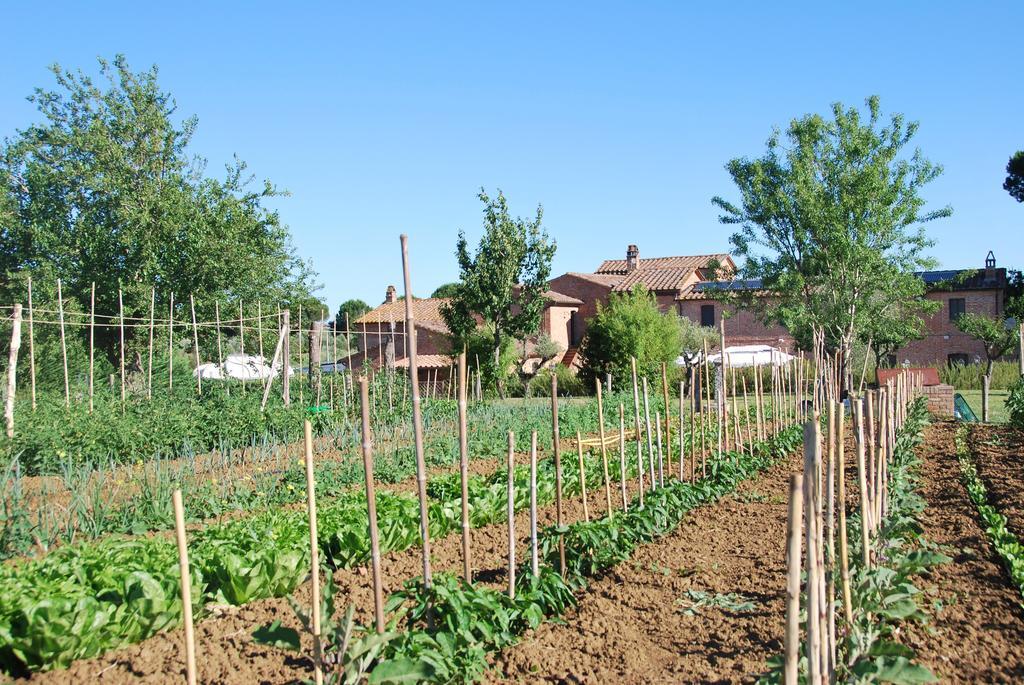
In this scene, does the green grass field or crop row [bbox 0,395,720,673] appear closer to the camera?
crop row [bbox 0,395,720,673]

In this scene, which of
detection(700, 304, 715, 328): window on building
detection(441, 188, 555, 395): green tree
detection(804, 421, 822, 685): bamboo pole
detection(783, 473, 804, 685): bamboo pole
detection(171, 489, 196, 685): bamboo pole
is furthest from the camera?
detection(700, 304, 715, 328): window on building

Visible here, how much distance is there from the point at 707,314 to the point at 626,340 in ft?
52.2

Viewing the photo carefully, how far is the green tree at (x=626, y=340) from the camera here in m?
26.1

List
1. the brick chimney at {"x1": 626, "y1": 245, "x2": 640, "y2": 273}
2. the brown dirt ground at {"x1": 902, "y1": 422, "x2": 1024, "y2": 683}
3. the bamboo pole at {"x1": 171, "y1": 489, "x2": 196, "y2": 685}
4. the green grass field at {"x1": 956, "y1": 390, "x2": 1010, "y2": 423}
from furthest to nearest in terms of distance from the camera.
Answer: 1. the brick chimney at {"x1": 626, "y1": 245, "x2": 640, "y2": 273}
2. the green grass field at {"x1": 956, "y1": 390, "x2": 1010, "y2": 423}
3. the brown dirt ground at {"x1": 902, "y1": 422, "x2": 1024, "y2": 683}
4. the bamboo pole at {"x1": 171, "y1": 489, "x2": 196, "y2": 685}

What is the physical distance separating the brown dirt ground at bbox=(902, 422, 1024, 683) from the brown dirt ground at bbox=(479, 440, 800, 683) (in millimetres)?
796

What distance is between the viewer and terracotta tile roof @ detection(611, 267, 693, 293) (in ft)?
136

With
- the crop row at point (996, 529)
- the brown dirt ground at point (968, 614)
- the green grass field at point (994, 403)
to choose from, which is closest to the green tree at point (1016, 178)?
the green grass field at point (994, 403)

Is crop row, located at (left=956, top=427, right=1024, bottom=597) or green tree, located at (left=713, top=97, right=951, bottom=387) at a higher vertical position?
green tree, located at (left=713, top=97, right=951, bottom=387)

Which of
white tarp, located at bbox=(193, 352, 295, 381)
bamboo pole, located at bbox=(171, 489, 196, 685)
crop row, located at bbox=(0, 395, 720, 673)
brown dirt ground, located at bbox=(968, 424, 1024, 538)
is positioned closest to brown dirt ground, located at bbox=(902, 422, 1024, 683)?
brown dirt ground, located at bbox=(968, 424, 1024, 538)

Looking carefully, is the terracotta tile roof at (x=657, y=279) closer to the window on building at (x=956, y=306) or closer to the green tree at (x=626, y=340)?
the window on building at (x=956, y=306)

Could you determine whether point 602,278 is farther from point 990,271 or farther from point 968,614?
point 968,614

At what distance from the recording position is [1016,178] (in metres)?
36.4

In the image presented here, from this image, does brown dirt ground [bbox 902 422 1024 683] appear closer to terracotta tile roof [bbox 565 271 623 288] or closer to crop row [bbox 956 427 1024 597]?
crop row [bbox 956 427 1024 597]

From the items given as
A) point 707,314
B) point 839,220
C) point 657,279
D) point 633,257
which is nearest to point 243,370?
point 839,220
